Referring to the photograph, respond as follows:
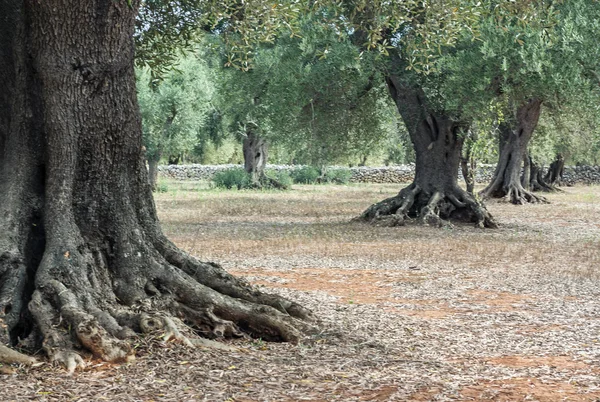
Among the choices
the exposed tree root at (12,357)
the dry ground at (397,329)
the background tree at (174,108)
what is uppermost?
the background tree at (174,108)

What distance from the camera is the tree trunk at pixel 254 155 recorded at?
47.6 meters

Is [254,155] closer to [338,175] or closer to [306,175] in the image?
[306,175]

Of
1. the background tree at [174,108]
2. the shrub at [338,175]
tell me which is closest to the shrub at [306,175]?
the shrub at [338,175]

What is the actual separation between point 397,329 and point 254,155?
3984 cm

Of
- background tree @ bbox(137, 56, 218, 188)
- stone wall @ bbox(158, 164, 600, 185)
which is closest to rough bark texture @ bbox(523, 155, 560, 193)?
stone wall @ bbox(158, 164, 600, 185)

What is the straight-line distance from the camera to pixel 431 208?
921 inches

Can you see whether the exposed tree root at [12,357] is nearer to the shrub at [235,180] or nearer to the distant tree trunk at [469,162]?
the distant tree trunk at [469,162]

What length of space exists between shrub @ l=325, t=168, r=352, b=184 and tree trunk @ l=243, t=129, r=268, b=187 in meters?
11.9

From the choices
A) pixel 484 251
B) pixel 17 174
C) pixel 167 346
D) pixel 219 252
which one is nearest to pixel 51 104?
pixel 17 174

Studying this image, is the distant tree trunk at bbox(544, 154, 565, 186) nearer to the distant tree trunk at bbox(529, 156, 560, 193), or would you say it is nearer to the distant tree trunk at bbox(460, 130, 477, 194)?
the distant tree trunk at bbox(529, 156, 560, 193)

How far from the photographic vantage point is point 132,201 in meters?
8.27

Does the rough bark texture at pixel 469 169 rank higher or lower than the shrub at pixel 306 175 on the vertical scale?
higher

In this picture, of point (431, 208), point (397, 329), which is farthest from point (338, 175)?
point (397, 329)

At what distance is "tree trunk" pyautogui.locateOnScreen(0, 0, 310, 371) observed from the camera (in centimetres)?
768
